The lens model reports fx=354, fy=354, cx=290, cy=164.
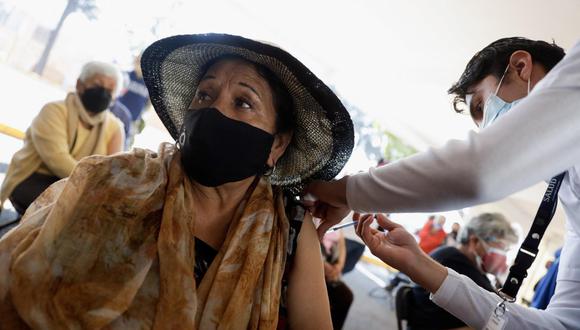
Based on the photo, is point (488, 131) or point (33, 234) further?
point (33, 234)

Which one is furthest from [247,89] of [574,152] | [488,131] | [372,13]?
[372,13]

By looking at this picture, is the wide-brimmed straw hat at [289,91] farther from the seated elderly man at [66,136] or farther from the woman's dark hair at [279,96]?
the seated elderly man at [66,136]

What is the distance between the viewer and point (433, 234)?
5852 millimetres

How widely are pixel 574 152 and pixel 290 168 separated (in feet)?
3.18

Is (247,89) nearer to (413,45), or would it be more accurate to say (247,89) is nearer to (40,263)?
(40,263)

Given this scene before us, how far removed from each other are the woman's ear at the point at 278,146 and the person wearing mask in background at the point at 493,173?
0.61 feet

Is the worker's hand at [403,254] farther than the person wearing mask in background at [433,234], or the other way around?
the person wearing mask in background at [433,234]

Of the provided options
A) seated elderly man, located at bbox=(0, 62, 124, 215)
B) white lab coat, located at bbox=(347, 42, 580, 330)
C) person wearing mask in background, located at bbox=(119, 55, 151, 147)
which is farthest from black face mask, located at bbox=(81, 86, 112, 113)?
white lab coat, located at bbox=(347, 42, 580, 330)

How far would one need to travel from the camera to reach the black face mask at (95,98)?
2.45 metres

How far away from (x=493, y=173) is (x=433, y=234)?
5.56m

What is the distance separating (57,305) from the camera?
0.90 meters

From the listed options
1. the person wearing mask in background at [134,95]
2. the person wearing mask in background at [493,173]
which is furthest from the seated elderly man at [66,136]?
the person wearing mask in background at [493,173]

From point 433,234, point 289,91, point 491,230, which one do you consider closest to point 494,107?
point 289,91

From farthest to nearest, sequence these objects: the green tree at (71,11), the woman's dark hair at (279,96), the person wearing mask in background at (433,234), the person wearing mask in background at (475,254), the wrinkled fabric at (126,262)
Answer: the person wearing mask in background at (433,234), the green tree at (71,11), the person wearing mask in background at (475,254), the woman's dark hair at (279,96), the wrinkled fabric at (126,262)
